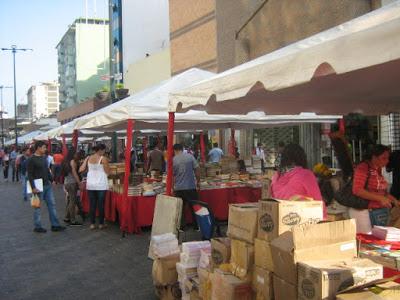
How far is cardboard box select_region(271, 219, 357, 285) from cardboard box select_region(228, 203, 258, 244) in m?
0.41

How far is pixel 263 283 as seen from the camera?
3.76 meters

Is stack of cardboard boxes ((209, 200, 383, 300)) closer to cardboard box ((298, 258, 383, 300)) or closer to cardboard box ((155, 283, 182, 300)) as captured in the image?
Result: cardboard box ((298, 258, 383, 300))

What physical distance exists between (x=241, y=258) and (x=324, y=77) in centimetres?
183

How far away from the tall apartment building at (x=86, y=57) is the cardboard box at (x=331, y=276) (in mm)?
74889

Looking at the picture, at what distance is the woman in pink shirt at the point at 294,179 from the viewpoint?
445 centimetres

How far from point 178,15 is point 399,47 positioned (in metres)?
26.2

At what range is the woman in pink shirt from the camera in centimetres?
445

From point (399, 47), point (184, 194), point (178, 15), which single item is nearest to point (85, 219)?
point (184, 194)

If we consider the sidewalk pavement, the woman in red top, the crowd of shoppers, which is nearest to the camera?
the crowd of shoppers

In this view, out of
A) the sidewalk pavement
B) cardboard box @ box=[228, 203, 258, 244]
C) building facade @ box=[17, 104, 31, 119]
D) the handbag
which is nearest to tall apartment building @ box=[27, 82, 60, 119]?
building facade @ box=[17, 104, 31, 119]

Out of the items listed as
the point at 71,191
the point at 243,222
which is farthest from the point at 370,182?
the point at 71,191

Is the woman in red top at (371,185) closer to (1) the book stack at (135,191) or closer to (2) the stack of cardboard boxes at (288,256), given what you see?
(2) the stack of cardboard boxes at (288,256)

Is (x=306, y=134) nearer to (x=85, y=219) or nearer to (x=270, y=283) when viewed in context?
(x=85, y=219)

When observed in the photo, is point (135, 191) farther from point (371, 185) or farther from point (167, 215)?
point (371, 185)
